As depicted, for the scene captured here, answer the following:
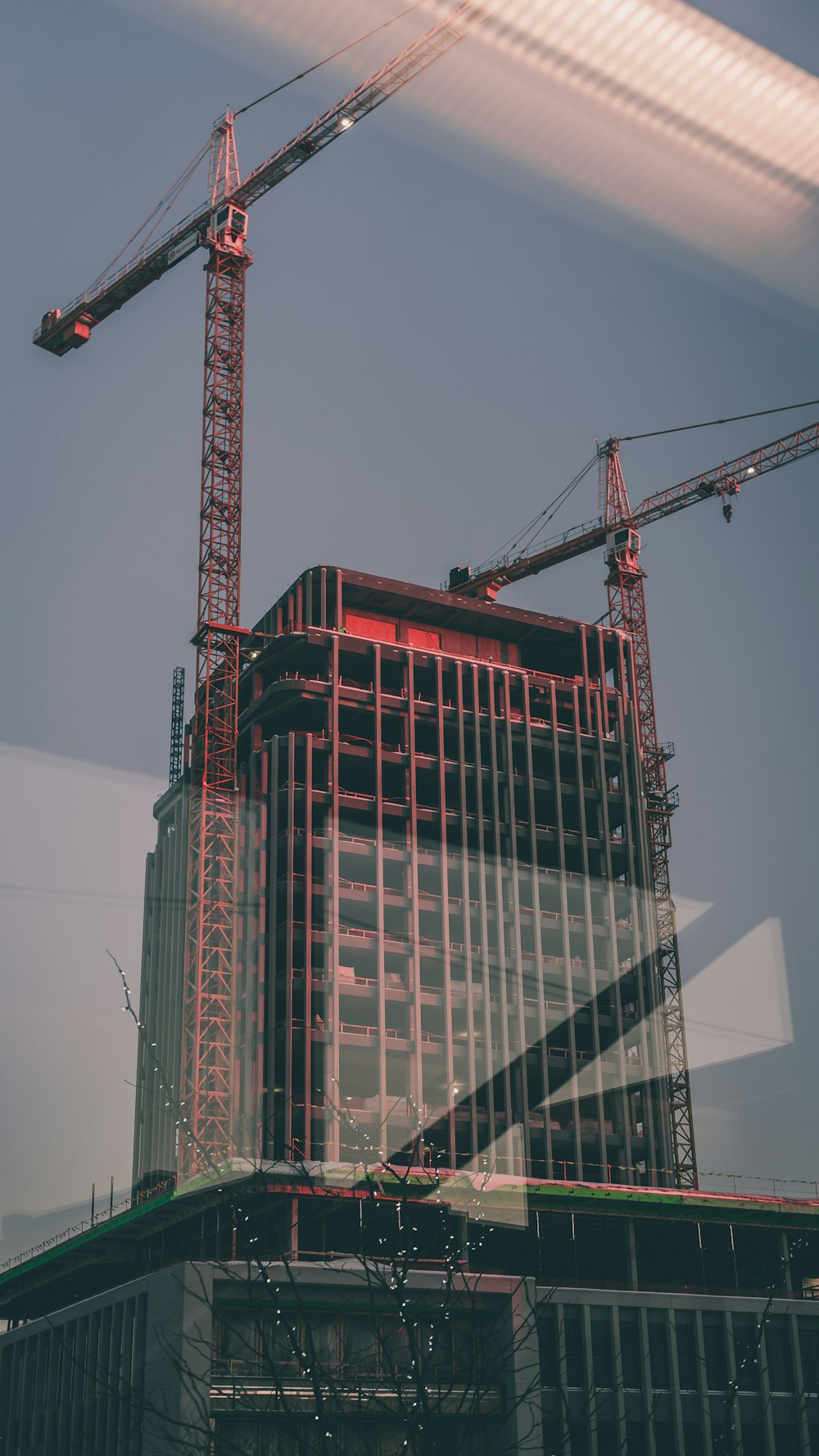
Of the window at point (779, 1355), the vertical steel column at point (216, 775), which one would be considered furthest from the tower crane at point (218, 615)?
the window at point (779, 1355)

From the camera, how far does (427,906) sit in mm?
119812

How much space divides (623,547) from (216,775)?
5717 centimetres

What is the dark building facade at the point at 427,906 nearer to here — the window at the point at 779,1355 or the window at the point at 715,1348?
the window at the point at 715,1348

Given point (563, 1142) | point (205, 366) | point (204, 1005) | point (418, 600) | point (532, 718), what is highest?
point (205, 366)

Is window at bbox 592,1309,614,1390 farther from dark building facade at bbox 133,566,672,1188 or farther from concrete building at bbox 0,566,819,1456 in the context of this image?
dark building facade at bbox 133,566,672,1188

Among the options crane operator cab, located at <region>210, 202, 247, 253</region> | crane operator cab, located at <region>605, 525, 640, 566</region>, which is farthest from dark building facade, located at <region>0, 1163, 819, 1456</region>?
crane operator cab, located at <region>605, 525, 640, 566</region>

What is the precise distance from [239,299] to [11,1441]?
8745 cm

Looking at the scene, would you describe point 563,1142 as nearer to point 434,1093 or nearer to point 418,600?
point 434,1093

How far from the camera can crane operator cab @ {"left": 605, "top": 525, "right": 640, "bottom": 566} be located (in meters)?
160

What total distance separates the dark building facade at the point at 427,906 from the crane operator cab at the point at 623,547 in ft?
79.0

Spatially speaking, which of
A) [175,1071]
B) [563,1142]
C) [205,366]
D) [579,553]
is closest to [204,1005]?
[175,1071]

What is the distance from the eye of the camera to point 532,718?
134 meters

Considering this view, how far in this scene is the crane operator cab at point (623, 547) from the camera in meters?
160

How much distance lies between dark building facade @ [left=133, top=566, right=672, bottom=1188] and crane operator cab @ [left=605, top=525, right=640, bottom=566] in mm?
24078
